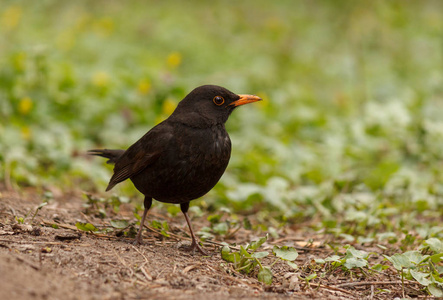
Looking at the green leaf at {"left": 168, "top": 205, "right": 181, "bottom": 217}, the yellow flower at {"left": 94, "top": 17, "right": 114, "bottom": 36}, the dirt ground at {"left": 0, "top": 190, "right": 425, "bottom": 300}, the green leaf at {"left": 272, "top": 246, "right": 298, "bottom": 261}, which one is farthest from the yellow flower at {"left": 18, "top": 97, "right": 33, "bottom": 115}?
the green leaf at {"left": 272, "top": 246, "right": 298, "bottom": 261}

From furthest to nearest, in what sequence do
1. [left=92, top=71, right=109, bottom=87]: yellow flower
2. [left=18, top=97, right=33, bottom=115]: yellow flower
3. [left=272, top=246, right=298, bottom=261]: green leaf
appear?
[left=92, top=71, right=109, bottom=87]: yellow flower, [left=18, top=97, right=33, bottom=115]: yellow flower, [left=272, top=246, right=298, bottom=261]: green leaf

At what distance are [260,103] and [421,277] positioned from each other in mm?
5653

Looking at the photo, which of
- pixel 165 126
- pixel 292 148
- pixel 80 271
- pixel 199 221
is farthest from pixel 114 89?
pixel 80 271

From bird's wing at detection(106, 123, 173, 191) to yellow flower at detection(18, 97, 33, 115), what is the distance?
333 centimetres

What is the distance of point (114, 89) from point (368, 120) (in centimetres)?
396

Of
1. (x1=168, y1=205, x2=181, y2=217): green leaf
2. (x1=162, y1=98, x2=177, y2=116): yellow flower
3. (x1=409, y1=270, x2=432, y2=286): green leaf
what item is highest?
(x1=162, y1=98, x2=177, y2=116): yellow flower

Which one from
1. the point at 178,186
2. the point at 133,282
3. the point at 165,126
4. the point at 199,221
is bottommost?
the point at 199,221

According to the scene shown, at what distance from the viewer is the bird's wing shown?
4.29 meters

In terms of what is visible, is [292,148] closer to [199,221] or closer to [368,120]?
[368,120]

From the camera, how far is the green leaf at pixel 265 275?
3557 mm

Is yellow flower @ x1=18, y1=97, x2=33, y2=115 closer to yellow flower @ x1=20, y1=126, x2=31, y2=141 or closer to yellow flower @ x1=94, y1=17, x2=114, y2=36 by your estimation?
yellow flower @ x1=20, y1=126, x2=31, y2=141

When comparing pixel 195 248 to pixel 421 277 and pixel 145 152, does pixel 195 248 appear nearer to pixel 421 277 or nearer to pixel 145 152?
pixel 145 152

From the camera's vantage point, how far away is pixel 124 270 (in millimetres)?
3398

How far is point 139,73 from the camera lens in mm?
9875
